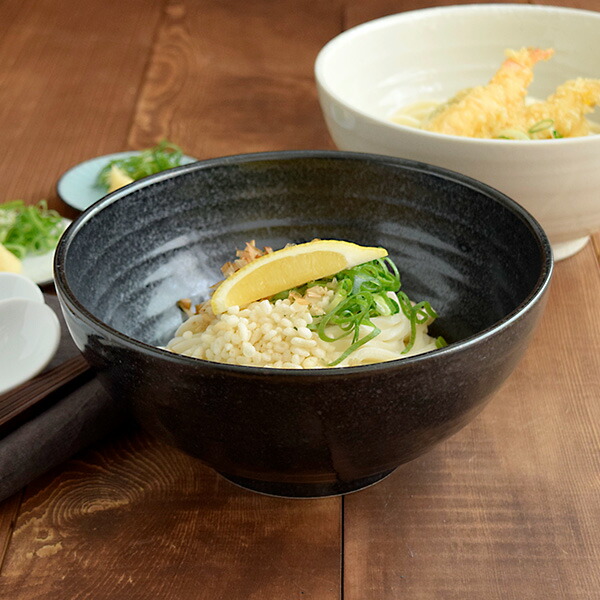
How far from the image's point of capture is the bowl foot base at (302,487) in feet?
3.64

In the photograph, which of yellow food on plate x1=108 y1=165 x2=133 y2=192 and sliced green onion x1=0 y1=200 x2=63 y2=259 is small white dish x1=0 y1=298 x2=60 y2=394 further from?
yellow food on plate x1=108 y1=165 x2=133 y2=192

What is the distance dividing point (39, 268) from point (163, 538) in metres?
0.76

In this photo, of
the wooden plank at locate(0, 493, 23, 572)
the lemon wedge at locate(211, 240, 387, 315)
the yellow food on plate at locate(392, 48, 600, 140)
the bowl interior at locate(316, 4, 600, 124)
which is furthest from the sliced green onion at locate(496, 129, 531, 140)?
the wooden plank at locate(0, 493, 23, 572)

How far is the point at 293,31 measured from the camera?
290cm

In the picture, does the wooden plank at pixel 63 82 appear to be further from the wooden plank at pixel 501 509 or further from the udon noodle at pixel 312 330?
the wooden plank at pixel 501 509

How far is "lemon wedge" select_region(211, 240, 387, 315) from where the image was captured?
1.20 metres

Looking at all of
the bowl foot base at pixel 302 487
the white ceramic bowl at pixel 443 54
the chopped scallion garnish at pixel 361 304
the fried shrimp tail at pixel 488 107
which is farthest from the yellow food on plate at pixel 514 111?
the bowl foot base at pixel 302 487

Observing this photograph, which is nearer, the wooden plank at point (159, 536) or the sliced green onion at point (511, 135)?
the wooden plank at point (159, 536)

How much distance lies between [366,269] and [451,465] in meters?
0.30

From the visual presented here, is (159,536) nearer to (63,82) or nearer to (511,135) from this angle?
(511,135)

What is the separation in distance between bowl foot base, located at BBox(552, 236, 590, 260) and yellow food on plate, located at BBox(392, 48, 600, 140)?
0.66ft

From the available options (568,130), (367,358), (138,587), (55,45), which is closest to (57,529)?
(138,587)

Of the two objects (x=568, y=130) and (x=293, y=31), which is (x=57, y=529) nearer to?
(x=568, y=130)

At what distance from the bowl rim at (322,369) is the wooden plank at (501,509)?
23cm
